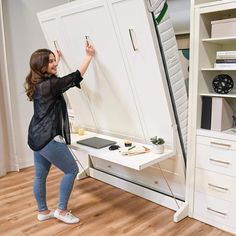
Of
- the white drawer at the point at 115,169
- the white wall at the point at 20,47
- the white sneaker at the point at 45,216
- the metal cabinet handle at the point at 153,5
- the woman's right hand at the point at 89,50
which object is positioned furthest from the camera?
the white wall at the point at 20,47

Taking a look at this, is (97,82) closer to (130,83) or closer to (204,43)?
(130,83)

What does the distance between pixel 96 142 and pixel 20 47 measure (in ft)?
5.72

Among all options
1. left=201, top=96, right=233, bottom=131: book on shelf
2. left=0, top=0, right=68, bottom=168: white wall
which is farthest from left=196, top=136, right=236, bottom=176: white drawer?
left=0, top=0, right=68, bottom=168: white wall

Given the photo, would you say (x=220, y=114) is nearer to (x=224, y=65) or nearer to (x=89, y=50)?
(x=224, y=65)

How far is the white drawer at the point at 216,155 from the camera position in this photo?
204 centimetres

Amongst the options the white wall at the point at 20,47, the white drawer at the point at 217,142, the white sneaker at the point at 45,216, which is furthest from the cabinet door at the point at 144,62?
the white wall at the point at 20,47

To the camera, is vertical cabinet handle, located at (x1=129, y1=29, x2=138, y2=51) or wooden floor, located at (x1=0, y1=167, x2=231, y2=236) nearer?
vertical cabinet handle, located at (x1=129, y1=29, x2=138, y2=51)

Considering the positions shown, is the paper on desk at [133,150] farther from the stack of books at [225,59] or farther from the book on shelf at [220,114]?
the stack of books at [225,59]

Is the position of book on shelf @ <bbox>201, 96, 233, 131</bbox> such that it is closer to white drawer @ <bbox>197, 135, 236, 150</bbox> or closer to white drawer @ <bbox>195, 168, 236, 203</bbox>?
white drawer @ <bbox>197, 135, 236, 150</bbox>

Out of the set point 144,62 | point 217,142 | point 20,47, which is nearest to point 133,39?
point 144,62

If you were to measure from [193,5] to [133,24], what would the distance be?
1.56ft

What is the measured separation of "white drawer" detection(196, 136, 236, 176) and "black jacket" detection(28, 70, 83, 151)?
1060 mm

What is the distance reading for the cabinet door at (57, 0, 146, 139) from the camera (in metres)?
2.10

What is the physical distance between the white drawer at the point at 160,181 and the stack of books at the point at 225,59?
958mm
